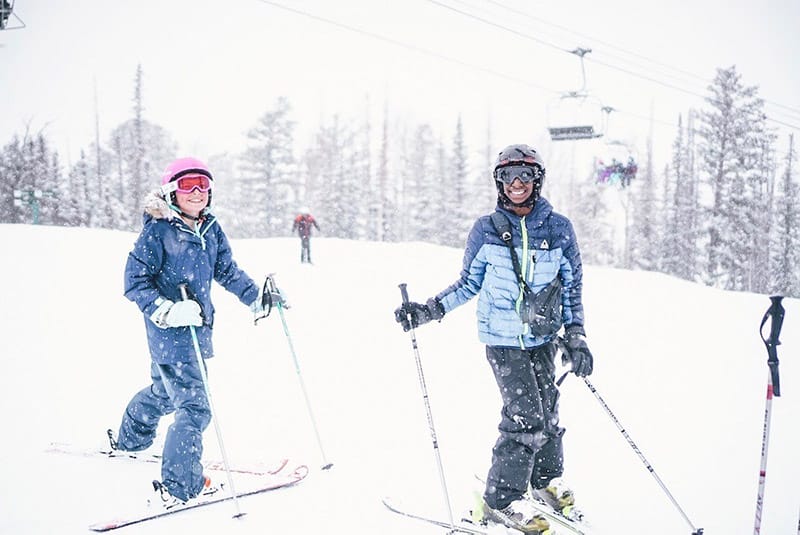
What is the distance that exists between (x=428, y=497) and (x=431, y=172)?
40.7 meters

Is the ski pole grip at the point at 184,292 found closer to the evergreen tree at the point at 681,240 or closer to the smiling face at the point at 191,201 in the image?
the smiling face at the point at 191,201

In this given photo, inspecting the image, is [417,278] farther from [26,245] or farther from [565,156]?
[565,156]

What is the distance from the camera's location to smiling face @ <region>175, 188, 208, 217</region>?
3410 mm

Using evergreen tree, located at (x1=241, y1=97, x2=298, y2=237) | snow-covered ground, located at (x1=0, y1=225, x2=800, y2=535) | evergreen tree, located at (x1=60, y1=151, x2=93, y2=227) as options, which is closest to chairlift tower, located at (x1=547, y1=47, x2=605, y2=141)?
snow-covered ground, located at (x1=0, y1=225, x2=800, y2=535)

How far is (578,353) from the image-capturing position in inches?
118

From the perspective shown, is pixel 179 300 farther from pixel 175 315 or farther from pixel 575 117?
pixel 575 117

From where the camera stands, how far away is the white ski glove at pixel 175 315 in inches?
123

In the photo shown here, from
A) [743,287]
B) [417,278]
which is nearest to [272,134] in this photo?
[417,278]

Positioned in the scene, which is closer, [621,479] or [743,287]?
[621,479]

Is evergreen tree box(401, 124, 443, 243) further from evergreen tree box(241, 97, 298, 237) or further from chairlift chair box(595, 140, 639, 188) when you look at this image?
chairlift chair box(595, 140, 639, 188)

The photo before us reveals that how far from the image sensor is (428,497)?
3482 millimetres

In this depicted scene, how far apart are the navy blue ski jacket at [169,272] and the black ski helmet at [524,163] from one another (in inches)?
78.7

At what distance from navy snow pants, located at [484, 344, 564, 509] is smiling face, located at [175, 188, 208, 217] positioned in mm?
2129

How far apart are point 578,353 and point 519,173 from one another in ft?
3.64
